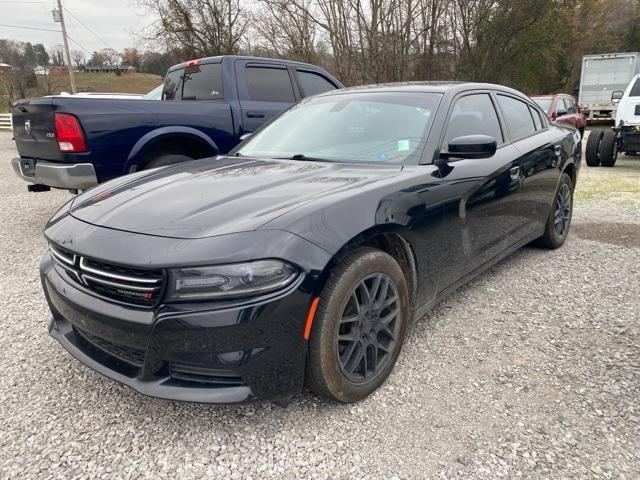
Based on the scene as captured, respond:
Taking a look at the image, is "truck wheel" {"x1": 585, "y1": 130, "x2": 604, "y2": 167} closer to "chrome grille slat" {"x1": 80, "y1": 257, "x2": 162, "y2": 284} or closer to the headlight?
the headlight

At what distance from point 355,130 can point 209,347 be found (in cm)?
181

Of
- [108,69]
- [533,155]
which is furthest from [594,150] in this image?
[108,69]

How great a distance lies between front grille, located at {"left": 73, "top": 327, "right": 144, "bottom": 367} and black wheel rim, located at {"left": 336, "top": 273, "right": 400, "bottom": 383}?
0.86 meters

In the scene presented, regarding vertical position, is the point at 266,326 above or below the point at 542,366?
above

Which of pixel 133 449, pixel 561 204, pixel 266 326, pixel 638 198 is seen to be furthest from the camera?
pixel 638 198

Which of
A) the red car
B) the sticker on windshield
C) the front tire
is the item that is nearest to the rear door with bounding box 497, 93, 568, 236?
the sticker on windshield

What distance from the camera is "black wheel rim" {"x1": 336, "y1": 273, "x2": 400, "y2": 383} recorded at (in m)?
2.16

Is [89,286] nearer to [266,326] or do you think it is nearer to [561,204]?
[266,326]

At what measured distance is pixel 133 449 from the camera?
1.98 meters

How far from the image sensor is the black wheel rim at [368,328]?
2156 millimetres

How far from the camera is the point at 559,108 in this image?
505 inches

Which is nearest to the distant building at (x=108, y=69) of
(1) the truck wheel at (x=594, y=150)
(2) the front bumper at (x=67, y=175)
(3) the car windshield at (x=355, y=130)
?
(1) the truck wheel at (x=594, y=150)

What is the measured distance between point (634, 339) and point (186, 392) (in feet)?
8.73

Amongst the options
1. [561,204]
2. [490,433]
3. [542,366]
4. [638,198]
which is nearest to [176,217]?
[490,433]
